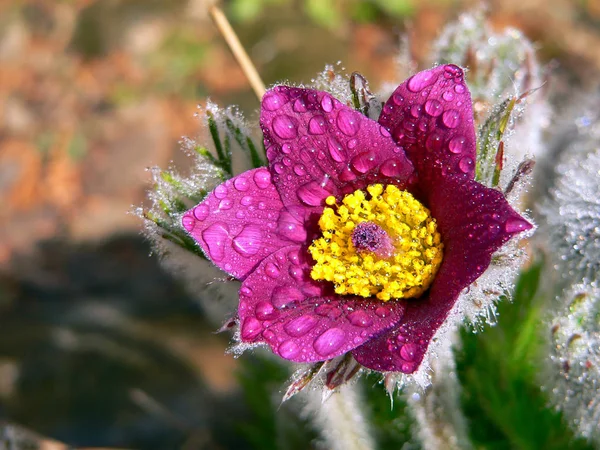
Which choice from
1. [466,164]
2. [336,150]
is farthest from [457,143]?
[336,150]

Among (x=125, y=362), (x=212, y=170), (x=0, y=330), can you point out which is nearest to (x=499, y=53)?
(x=212, y=170)

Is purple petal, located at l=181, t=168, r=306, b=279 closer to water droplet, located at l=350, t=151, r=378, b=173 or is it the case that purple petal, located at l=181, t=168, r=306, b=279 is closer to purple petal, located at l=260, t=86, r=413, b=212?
purple petal, located at l=260, t=86, r=413, b=212

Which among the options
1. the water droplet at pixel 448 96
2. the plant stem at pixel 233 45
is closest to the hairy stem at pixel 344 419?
the water droplet at pixel 448 96

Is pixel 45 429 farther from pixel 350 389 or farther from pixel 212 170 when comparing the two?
pixel 212 170

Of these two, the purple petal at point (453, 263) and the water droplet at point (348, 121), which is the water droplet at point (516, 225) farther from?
the water droplet at point (348, 121)

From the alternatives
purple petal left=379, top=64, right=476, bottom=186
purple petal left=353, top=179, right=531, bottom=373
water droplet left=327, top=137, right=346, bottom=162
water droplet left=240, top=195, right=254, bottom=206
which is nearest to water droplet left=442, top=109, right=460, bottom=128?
purple petal left=379, top=64, right=476, bottom=186

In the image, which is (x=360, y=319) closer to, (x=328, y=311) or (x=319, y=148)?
(x=328, y=311)
